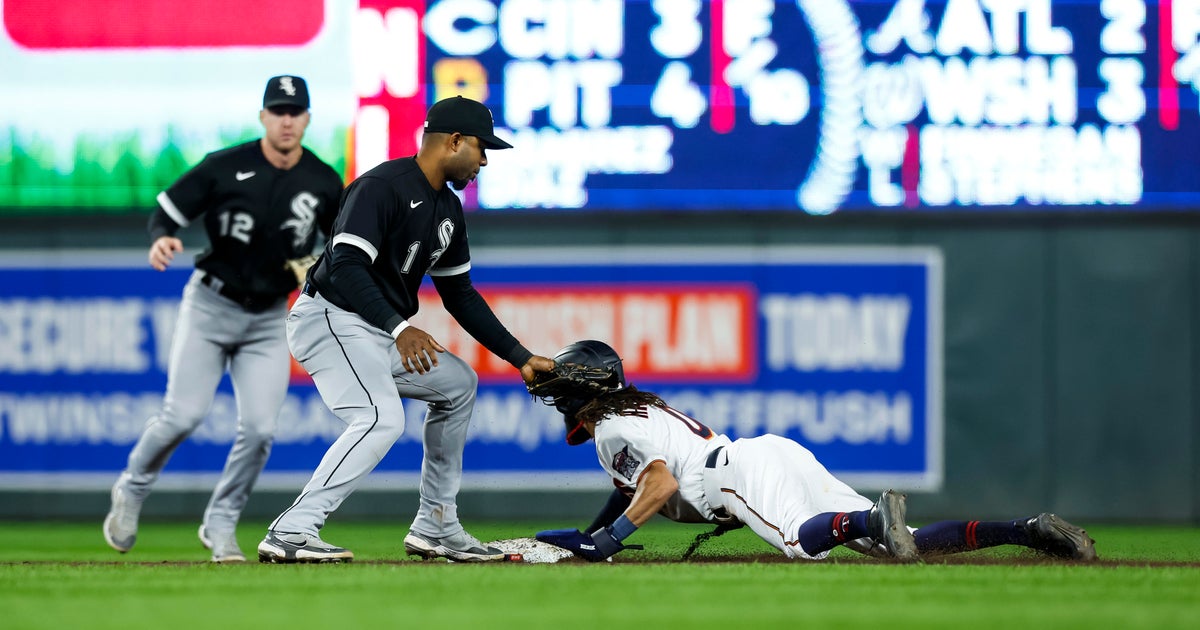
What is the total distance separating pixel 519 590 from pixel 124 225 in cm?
503

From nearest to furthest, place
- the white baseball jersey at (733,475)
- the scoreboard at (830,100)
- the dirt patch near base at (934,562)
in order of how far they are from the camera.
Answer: the dirt patch near base at (934,562), the white baseball jersey at (733,475), the scoreboard at (830,100)

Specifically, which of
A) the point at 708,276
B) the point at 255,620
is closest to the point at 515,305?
the point at 708,276

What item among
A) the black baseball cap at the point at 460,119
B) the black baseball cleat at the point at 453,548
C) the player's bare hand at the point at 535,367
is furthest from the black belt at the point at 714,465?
the black baseball cap at the point at 460,119

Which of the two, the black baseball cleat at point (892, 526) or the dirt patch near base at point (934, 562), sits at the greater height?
the black baseball cleat at point (892, 526)

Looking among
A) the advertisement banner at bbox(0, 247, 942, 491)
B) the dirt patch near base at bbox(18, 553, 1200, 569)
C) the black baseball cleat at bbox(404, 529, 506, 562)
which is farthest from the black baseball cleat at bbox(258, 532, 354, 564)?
the advertisement banner at bbox(0, 247, 942, 491)

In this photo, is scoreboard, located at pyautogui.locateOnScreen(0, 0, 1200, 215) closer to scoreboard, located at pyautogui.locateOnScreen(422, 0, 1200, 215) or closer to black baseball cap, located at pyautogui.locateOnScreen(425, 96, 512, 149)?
scoreboard, located at pyautogui.locateOnScreen(422, 0, 1200, 215)

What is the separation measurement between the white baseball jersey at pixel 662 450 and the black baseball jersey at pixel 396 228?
0.82 m

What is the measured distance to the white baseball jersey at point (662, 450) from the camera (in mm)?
4938

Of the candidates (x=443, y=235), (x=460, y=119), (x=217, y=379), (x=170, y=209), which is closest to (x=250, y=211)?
(x=170, y=209)

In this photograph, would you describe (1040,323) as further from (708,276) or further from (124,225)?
(124,225)

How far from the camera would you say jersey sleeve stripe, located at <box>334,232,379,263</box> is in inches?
190

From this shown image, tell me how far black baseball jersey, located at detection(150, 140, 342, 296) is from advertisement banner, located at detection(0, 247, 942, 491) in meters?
2.31

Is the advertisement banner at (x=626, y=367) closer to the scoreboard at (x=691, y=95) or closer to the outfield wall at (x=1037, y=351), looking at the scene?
the outfield wall at (x=1037, y=351)

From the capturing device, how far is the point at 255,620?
3551mm
